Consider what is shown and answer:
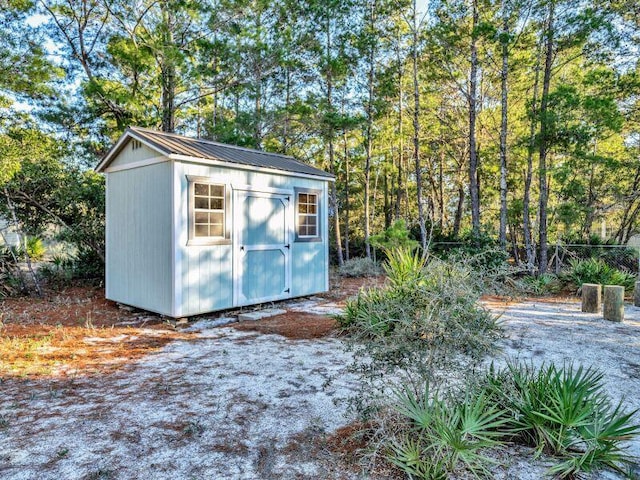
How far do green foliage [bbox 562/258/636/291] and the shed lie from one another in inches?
232

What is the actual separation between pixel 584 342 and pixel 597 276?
4133 millimetres

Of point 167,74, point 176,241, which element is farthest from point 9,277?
point 167,74

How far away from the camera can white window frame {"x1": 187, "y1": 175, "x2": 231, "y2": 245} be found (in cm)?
540

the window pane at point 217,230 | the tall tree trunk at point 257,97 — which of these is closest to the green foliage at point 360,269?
the tall tree trunk at point 257,97

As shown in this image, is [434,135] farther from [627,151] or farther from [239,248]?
[239,248]

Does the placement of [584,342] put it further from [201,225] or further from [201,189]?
[201,189]

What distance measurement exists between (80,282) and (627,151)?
15485 mm

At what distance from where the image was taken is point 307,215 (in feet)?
24.1

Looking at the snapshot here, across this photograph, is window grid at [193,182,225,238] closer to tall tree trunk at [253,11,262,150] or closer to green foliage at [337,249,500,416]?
green foliage at [337,249,500,416]

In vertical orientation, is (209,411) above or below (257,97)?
below

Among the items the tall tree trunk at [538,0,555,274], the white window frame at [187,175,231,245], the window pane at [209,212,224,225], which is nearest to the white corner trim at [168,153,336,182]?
the white window frame at [187,175,231,245]

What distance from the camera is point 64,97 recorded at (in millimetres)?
10195

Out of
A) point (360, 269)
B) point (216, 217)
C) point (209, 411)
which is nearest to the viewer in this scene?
point (209, 411)

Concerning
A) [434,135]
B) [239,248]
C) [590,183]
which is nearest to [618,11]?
[590,183]
